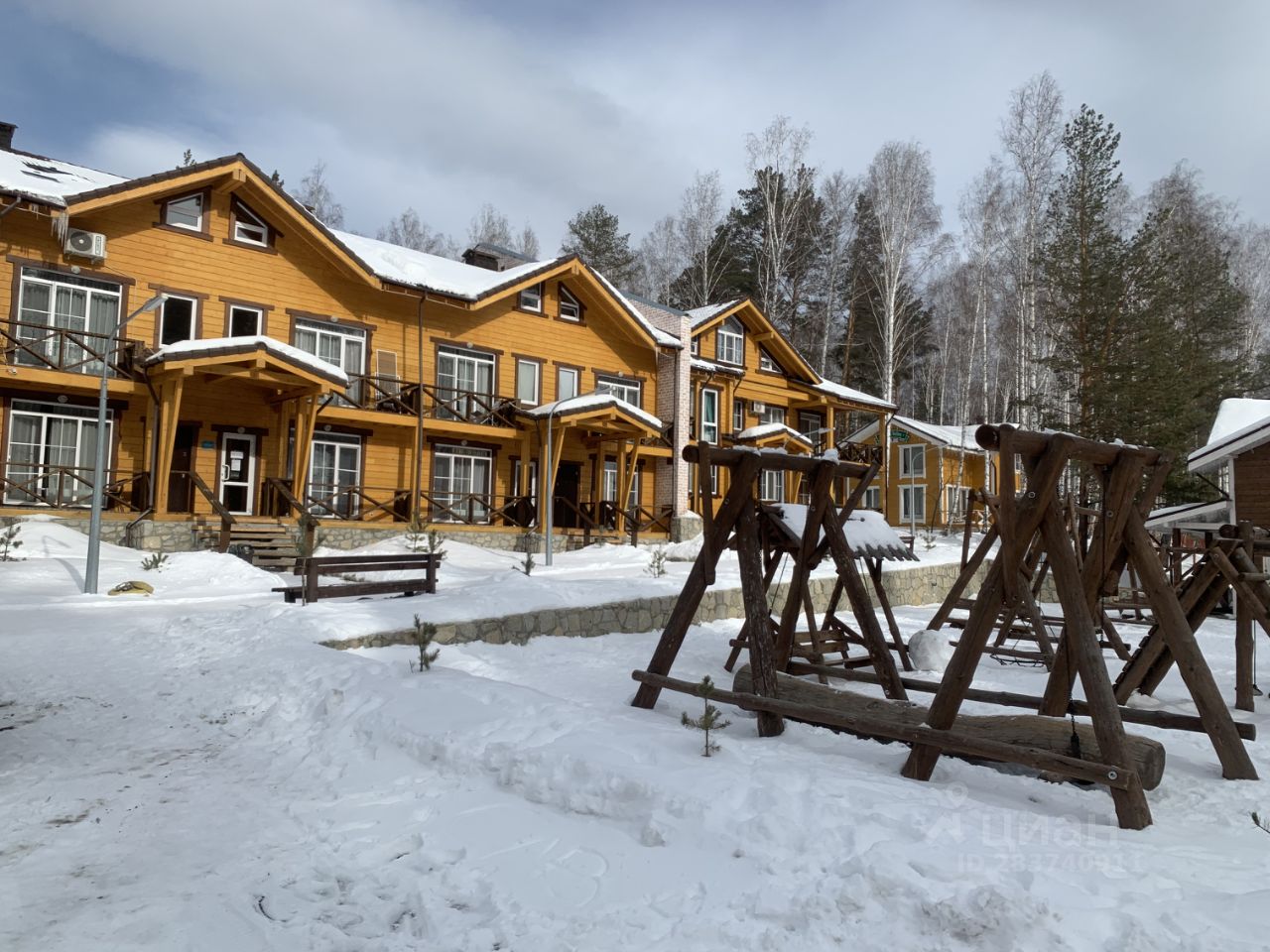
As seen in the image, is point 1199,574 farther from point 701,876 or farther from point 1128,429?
point 1128,429

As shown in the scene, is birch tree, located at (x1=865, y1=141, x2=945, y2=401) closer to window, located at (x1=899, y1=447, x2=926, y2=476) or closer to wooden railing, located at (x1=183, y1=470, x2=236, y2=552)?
window, located at (x1=899, y1=447, x2=926, y2=476)

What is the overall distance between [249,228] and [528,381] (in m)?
8.26

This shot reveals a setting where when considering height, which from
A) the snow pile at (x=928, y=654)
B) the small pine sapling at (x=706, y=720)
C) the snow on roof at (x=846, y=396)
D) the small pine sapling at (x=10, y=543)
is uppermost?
the snow on roof at (x=846, y=396)

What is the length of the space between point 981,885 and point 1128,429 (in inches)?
1006

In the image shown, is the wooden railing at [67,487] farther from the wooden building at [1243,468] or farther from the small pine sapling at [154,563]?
the wooden building at [1243,468]

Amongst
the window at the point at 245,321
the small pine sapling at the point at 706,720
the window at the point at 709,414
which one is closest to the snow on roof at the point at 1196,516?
the window at the point at 709,414

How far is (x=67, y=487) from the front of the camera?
16.9 m

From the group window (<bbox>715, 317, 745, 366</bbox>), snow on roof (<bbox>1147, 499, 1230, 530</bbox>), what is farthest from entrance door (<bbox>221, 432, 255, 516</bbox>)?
snow on roof (<bbox>1147, 499, 1230, 530</bbox>)

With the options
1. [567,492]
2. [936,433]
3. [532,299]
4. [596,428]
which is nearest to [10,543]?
[596,428]

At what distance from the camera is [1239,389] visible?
1148 inches

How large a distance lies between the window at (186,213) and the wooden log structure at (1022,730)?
18.4 metres

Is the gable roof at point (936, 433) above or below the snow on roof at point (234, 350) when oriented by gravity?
above

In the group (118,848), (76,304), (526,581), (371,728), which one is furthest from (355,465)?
(118,848)

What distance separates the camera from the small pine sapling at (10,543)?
43.5 ft
